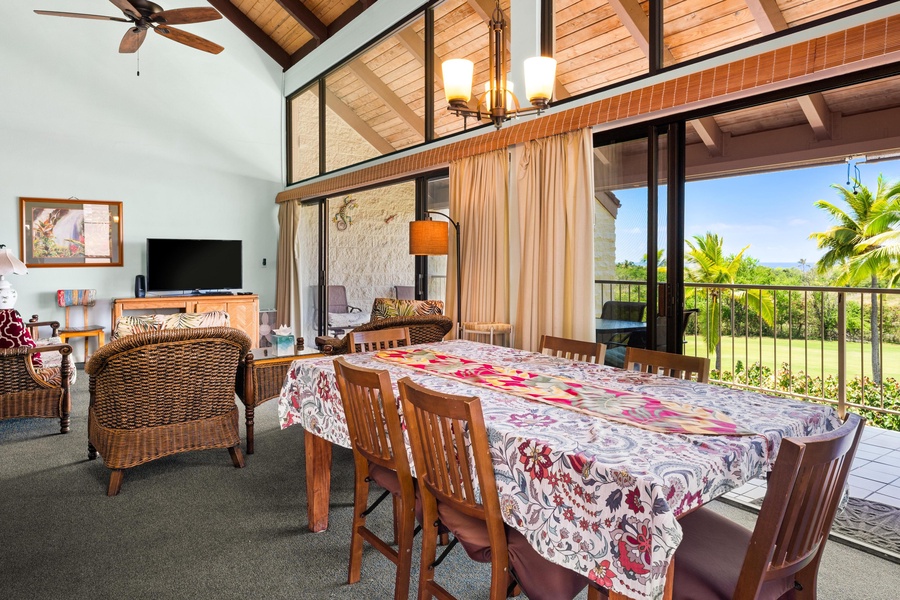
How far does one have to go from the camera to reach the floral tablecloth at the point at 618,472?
115 centimetres

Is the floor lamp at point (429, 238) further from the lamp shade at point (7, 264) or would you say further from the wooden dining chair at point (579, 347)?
the lamp shade at point (7, 264)

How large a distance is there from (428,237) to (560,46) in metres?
1.67

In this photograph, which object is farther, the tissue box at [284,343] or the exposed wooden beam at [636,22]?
the tissue box at [284,343]

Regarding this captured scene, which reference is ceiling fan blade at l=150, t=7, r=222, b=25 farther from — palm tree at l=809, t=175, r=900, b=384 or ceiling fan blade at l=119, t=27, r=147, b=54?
palm tree at l=809, t=175, r=900, b=384

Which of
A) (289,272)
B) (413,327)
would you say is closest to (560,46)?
(413,327)

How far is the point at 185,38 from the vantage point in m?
4.56

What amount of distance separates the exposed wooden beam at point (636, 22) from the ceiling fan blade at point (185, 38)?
10.5ft

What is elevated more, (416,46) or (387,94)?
(416,46)

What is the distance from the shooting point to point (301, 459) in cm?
341

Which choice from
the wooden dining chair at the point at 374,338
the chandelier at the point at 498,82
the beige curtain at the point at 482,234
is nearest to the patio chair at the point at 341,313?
the beige curtain at the point at 482,234

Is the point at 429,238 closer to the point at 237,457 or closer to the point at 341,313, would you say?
the point at 237,457

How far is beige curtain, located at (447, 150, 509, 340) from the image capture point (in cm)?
432

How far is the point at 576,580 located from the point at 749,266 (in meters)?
6.74

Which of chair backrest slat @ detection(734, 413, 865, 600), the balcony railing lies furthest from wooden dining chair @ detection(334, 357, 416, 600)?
the balcony railing
